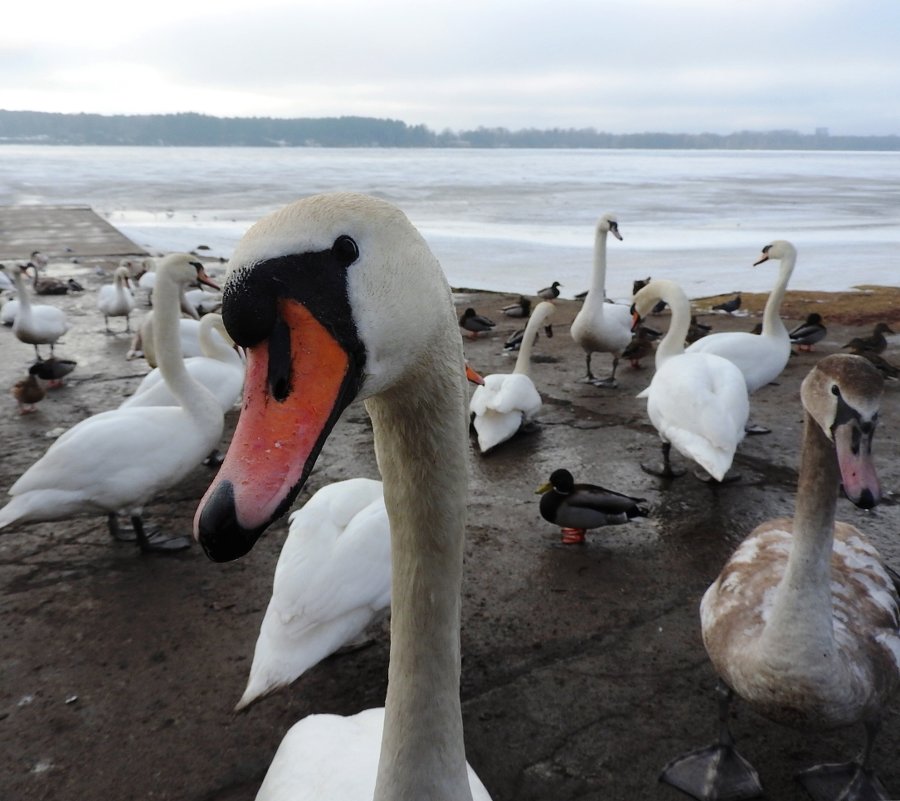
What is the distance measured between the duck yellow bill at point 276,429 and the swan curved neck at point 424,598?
0.29 metres

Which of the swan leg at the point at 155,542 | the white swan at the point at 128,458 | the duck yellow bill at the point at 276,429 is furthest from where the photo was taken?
the swan leg at the point at 155,542

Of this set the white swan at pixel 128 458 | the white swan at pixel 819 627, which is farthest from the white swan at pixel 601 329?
the white swan at pixel 819 627

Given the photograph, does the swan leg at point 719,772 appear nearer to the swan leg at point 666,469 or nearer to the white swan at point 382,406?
Result: the white swan at point 382,406

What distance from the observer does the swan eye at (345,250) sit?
1.11 meters

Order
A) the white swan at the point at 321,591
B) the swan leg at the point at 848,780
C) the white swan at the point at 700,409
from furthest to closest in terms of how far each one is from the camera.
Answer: the white swan at the point at 700,409, the white swan at the point at 321,591, the swan leg at the point at 848,780

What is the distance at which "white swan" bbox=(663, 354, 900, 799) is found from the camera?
7.80ft

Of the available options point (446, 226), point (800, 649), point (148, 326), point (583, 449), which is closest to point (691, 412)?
point (583, 449)

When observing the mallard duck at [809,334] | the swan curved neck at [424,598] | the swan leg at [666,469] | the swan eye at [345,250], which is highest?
the swan eye at [345,250]

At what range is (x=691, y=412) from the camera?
482cm

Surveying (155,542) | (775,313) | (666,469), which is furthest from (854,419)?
(775,313)

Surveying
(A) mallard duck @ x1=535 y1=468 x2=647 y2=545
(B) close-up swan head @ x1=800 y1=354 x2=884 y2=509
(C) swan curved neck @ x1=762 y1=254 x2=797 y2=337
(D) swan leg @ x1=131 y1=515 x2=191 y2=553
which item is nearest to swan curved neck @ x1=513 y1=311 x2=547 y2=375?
(C) swan curved neck @ x1=762 y1=254 x2=797 y2=337

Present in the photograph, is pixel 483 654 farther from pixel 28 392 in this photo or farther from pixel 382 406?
pixel 28 392

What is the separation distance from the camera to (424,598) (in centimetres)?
147

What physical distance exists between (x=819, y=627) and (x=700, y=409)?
2.51 metres
